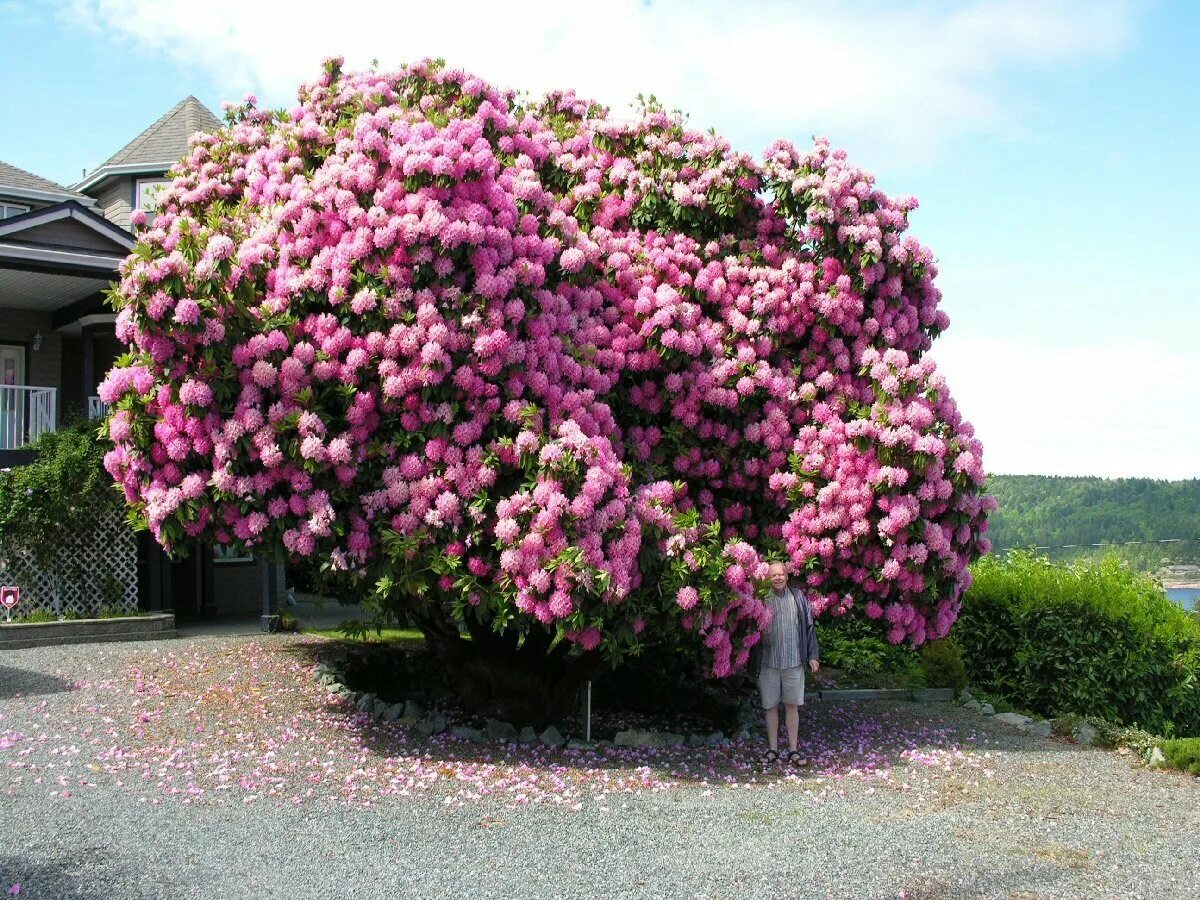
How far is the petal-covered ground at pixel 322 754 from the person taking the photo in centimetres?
783

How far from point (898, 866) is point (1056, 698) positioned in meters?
8.15

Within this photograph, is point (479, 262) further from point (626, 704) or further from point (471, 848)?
point (626, 704)

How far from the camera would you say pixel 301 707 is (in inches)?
409

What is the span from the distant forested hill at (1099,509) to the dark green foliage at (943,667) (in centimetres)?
3565

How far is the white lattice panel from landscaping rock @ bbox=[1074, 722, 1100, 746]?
12525 millimetres

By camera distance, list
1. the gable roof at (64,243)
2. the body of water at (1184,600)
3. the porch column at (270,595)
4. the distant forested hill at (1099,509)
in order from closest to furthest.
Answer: the gable roof at (64,243)
the body of water at (1184,600)
the porch column at (270,595)
the distant forested hill at (1099,509)

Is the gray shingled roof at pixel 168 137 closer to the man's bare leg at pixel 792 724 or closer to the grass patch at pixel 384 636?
the grass patch at pixel 384 636

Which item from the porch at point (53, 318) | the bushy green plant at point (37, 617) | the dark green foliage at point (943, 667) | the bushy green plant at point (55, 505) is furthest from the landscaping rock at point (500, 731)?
the porch at point (53, 318)

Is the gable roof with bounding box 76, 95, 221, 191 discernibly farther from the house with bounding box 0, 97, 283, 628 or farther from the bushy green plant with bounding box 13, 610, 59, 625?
the bushy green plant with bounding box 13, 610, 59, 625

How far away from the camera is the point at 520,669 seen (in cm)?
1042

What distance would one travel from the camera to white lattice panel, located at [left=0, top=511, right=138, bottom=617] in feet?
47.6

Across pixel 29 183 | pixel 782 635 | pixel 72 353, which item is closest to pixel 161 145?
pixel 29 183

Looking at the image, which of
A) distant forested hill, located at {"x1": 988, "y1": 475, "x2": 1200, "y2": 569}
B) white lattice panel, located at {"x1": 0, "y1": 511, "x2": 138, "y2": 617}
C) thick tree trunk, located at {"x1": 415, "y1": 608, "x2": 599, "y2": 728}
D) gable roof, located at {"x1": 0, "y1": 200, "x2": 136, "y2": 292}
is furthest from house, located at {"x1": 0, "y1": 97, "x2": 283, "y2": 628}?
distant forested hill, located at {"x1": 988, "y1": 475, "x2": 1200, "y2": 569}

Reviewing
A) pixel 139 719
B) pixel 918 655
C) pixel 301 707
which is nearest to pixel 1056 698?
pixel 918 655
